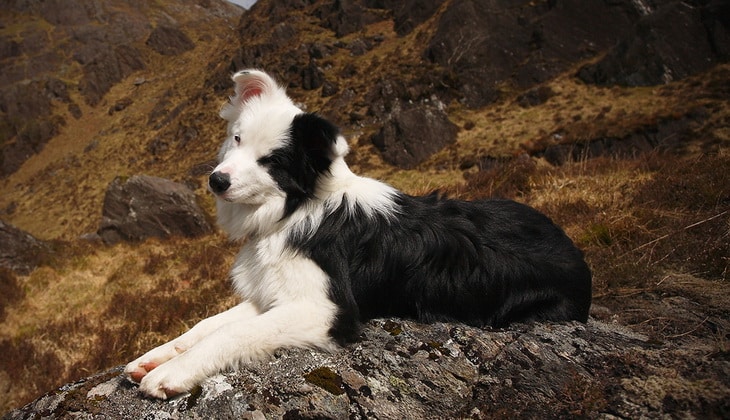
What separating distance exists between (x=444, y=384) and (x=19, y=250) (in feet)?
41.5

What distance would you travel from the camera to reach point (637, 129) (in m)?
17.5

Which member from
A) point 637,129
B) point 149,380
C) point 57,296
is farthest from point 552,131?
point 149,380

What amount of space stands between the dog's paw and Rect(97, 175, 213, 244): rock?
37.6 feet

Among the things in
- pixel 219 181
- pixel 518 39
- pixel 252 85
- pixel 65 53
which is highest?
pixel 65 53

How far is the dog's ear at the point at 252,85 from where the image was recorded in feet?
10.8

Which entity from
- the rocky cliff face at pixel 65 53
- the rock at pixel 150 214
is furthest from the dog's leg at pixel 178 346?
the rocky cliff face at pixel 65 53

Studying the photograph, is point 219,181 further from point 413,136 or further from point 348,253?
point 413,136

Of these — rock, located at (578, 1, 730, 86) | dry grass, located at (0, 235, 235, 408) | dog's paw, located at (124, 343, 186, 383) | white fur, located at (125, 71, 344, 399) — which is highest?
rock, located at (578, 1, 730, 86)

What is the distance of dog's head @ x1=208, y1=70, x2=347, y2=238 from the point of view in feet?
9.42

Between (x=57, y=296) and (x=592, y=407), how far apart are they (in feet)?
34.0

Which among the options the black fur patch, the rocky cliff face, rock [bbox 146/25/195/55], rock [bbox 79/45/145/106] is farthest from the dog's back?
rock [bbox 146/25/195/55]

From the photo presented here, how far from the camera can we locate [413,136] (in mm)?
22766

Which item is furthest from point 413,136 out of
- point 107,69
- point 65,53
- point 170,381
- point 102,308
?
point 65,53

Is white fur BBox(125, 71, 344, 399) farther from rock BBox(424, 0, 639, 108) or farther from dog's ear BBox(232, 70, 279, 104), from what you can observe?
rock BBox(424, 0, 639, 108)
